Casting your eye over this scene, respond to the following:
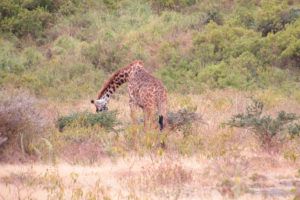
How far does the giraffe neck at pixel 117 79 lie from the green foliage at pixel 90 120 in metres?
1.35

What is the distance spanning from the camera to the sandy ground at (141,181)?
9812 millimetres

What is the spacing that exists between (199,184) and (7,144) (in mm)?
3592

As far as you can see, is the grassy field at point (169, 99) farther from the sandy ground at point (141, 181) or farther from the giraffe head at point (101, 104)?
the giraffe head at point (101, 104)

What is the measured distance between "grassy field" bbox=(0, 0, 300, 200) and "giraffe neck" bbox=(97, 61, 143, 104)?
57 centimetres

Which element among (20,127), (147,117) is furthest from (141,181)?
(147,117)

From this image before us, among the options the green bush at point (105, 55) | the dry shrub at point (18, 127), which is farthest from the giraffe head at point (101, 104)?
the green bush at point (105, 55)

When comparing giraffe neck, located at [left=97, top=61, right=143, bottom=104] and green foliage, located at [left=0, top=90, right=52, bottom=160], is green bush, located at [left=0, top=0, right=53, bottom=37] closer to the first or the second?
giraffe neck, located at [left=97, top=61, right=143, bottom=104]

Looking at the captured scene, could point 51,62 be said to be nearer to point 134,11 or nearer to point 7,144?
point 134,11

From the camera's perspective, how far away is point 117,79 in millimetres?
16828

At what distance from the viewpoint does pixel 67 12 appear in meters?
28.8

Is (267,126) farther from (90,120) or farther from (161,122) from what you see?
(90,120)

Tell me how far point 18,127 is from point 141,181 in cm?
302

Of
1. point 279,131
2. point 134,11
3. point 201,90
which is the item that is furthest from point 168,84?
point 279,131

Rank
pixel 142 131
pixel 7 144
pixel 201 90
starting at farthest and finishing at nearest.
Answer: pixel 201 90 < pixel 142 131 < pixel 7 144
